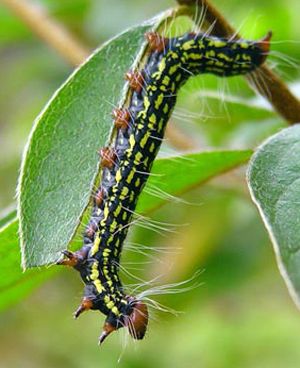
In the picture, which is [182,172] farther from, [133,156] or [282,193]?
[282,193]

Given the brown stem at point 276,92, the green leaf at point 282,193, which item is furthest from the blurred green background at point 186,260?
the green leaf at point 282,193

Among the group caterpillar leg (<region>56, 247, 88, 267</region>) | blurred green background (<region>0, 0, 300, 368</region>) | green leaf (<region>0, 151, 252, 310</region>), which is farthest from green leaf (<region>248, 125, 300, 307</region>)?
blurred green background (<region>0, 0, 300, 368</region>)

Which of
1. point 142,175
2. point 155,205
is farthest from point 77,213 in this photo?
point 155,205

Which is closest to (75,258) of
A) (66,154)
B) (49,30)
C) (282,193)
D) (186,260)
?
(66,154)

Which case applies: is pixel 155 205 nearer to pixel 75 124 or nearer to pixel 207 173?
pixel 207 173

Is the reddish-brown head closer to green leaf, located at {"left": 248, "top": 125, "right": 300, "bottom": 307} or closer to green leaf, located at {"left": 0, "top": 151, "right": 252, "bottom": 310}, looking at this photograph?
green leaf, located at {"left": 0, "top": 151, "right": 252, "bottom": 310}

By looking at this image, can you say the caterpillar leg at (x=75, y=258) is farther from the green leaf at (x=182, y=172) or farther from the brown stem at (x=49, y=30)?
the brown stem at (x=49, y=30)
